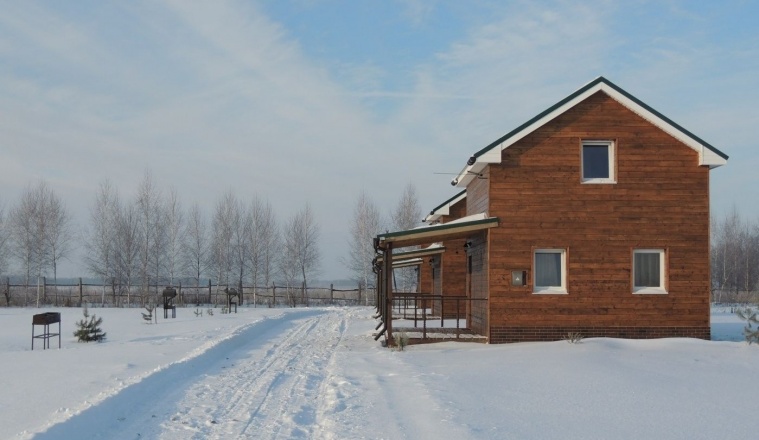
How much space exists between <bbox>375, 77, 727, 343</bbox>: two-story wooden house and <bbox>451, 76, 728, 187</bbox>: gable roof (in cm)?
3

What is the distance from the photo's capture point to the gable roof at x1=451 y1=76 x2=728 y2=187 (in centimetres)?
1764

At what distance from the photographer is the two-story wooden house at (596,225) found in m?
17.5

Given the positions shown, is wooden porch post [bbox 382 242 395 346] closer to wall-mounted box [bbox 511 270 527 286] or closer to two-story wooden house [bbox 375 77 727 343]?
two-story wooden house [bbox 375 77 727 343]

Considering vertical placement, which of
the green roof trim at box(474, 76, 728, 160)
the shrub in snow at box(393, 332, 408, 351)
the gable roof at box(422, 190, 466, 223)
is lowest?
the shrub in snow at box(393, 332, 408, 351)

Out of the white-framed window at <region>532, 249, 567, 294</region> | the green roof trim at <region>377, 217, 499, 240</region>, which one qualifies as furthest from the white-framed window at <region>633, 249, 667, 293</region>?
the green roof trim at <region>377, 217, 499, 240</region>

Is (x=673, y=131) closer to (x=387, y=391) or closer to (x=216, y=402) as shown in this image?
(x=387, y=391)

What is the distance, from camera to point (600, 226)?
695 inches

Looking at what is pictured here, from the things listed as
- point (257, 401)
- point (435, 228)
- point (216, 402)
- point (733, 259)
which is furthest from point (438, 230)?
point (733, 259)

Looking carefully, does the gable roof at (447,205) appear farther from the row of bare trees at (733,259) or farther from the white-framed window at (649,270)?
the row of bare trees at (733,259)

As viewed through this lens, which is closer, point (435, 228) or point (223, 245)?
point (435, 228)

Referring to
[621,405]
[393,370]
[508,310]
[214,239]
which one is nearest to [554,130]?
[508,310]

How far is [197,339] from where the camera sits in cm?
1867

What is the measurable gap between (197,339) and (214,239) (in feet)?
121

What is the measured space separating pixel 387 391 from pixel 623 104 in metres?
11.2
